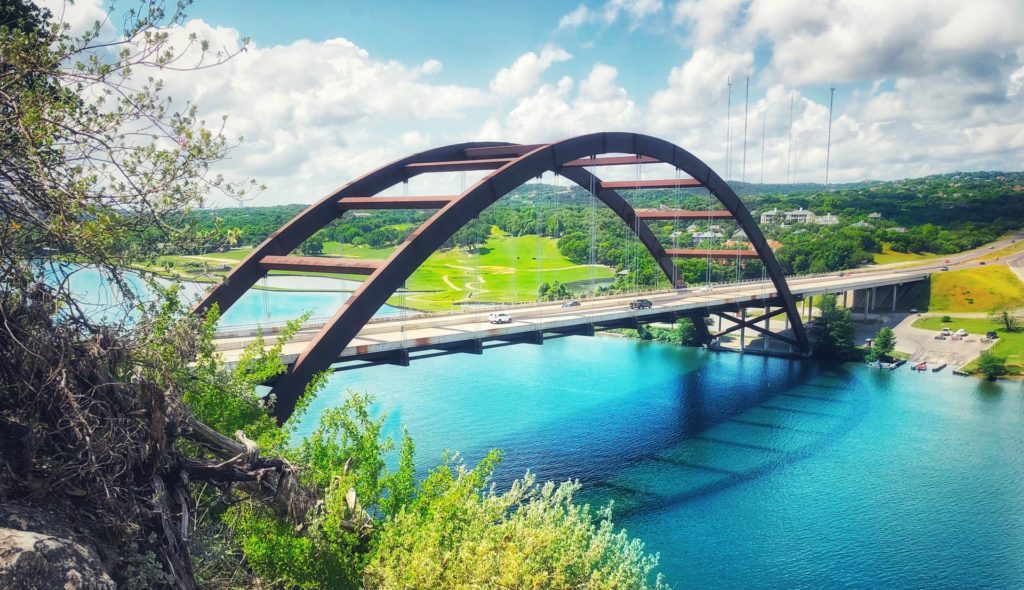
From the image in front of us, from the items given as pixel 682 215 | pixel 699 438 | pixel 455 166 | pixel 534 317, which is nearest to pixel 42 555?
pixel 455 166

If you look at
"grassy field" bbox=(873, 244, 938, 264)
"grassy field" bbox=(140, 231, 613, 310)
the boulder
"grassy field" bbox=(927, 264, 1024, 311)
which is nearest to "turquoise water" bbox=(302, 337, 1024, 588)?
the boulder

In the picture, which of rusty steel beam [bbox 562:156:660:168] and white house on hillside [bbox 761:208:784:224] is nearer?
rusty steel beam [bbox 562:156:660:168]

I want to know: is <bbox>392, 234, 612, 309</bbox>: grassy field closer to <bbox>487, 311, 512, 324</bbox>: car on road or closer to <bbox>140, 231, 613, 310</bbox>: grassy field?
<bbox>140, 231, 613, 310</bbox>: grassy field

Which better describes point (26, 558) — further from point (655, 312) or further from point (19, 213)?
point (655, 312)

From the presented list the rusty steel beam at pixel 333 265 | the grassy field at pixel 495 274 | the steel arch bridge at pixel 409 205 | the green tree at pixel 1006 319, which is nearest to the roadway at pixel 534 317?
the steel arch bridge at pixel 409 205

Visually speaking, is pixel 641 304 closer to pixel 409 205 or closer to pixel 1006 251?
pixel 409 205

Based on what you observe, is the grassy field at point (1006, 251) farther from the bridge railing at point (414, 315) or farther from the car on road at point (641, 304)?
the car on road at point (641, 304)
